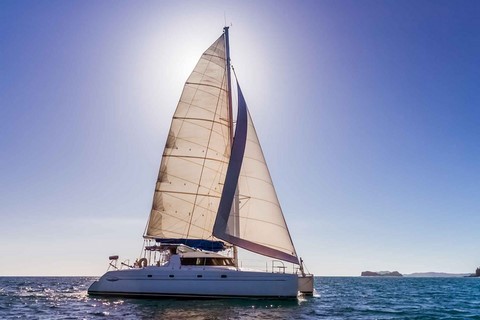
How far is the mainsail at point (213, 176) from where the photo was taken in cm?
2605

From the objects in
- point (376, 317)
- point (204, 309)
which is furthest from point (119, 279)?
point (376, 317)

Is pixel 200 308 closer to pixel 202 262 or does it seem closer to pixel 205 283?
pixel 205 283

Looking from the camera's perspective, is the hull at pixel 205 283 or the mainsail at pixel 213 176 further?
the mainsail at pixel 213 176

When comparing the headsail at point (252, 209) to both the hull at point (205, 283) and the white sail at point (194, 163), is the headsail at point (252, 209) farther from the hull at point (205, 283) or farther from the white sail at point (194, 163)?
the white sail at point (194, 163)

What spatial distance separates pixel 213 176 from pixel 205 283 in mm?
7370

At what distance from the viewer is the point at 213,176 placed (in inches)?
1179

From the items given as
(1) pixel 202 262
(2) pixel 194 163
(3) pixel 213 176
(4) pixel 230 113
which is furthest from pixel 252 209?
(4) pixel 230 113

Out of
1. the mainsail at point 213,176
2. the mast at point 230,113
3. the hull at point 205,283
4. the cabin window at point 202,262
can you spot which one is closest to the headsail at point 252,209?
the mainsail at point 213,176

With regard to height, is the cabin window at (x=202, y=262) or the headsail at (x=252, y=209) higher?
the headsail at (x=252, y=209)

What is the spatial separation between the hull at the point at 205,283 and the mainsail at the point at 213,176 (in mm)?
1758

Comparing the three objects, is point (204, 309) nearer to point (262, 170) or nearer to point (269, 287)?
point (269, 287)

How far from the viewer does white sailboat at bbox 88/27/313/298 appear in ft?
83.3

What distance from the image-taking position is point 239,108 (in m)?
28.7

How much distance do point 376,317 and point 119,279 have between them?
48.2 ft
